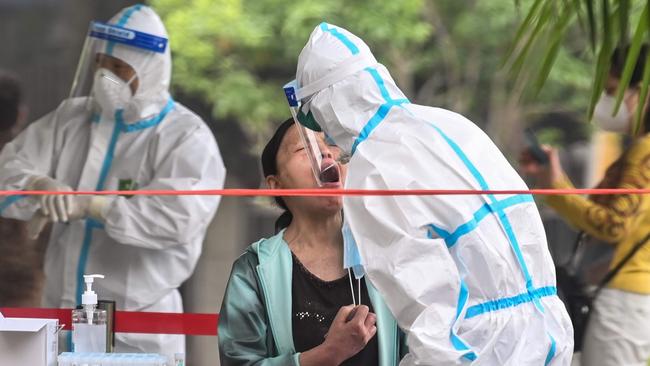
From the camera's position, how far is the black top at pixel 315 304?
2381 millimetres

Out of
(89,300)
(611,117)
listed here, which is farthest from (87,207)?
(611,117)

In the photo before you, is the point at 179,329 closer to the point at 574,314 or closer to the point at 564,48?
the point at 574,314

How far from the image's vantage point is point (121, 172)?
3.60m

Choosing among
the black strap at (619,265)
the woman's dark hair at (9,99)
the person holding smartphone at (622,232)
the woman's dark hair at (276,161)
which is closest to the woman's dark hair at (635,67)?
the person holding smartphone at (622,232)

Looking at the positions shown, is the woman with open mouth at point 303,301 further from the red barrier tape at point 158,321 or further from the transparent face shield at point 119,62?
the transparent face shield at point 119,62

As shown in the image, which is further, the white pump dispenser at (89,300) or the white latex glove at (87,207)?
the white latex glove at (87,207)

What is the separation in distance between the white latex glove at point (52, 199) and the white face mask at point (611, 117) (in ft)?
4.87

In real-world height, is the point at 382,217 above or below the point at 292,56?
below

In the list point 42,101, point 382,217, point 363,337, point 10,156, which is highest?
point 42,101

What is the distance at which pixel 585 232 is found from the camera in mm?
3602

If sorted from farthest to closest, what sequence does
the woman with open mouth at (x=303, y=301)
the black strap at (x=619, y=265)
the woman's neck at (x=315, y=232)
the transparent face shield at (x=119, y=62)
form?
1. the transparent face shield at (x=119, y=62)
2. the black strap at (x=619, y=265)
3. the woman's neck at (x=315, y=232)
4. the woman with open mouth at (x=303, y=301)

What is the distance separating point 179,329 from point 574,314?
1.13m

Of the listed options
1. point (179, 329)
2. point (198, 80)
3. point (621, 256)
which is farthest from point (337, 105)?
point (198, 80)

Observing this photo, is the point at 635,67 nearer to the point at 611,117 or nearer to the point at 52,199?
the point at 611,117
